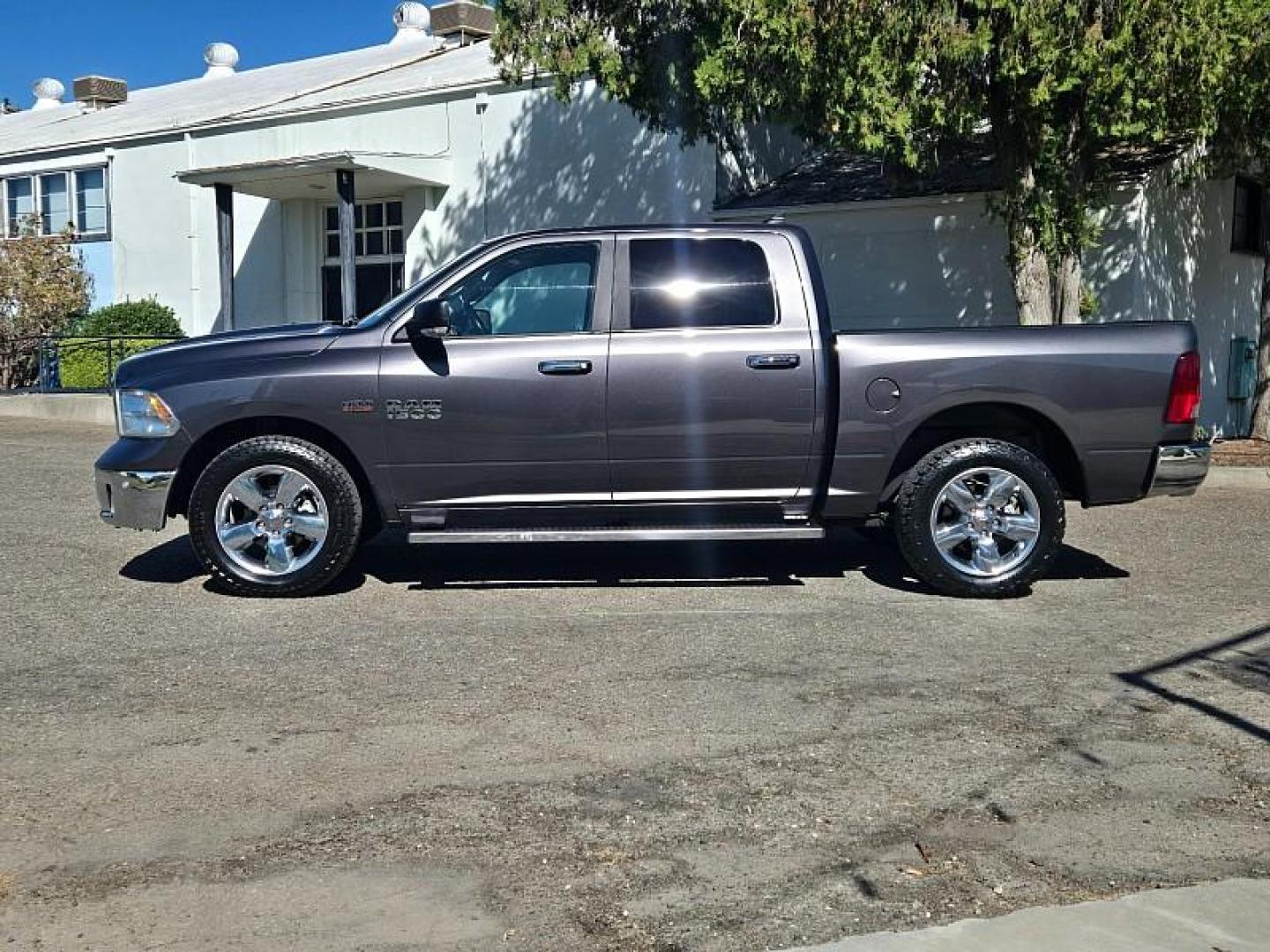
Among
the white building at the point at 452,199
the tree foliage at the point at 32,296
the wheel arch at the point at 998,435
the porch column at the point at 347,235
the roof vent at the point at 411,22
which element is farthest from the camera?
the roof vent at the point at 411,22

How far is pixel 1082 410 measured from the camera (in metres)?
7.22

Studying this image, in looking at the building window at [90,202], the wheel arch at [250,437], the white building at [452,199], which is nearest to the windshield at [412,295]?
the wheel arch at [250,437]

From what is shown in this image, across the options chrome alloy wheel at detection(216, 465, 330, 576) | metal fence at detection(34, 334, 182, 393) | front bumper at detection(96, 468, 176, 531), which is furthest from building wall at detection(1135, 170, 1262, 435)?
metal fence at detection(34, 334, 182, 393)

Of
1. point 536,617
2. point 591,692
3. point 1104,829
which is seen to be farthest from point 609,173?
point 1104,829

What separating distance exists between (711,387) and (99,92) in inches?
1175

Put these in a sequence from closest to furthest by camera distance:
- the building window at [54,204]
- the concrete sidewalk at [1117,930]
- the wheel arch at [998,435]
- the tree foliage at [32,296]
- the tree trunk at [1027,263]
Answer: the concrete sidewalk at [1117,930]
the wheel arch at [998,435]
the tree trunk at [1027,263]
the tree foliage at [32,296]
the building window at [54,204]

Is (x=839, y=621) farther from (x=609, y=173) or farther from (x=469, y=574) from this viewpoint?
(x=609, y=173)

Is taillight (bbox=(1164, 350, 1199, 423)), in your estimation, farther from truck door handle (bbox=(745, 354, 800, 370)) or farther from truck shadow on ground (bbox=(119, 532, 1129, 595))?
truck door handle (bbox=(745, 354, 800, 370))

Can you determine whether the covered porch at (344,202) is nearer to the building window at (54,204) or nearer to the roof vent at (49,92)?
the building window at (54,204)

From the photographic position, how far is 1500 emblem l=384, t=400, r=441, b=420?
23.3ft

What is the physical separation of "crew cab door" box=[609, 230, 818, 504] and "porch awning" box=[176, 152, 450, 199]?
1269 cm

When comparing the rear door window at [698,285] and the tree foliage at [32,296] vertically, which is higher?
the tree foliage at [32,296]

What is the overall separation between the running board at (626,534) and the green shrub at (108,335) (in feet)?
49.6

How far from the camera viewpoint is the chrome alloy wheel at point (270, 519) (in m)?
7.17
